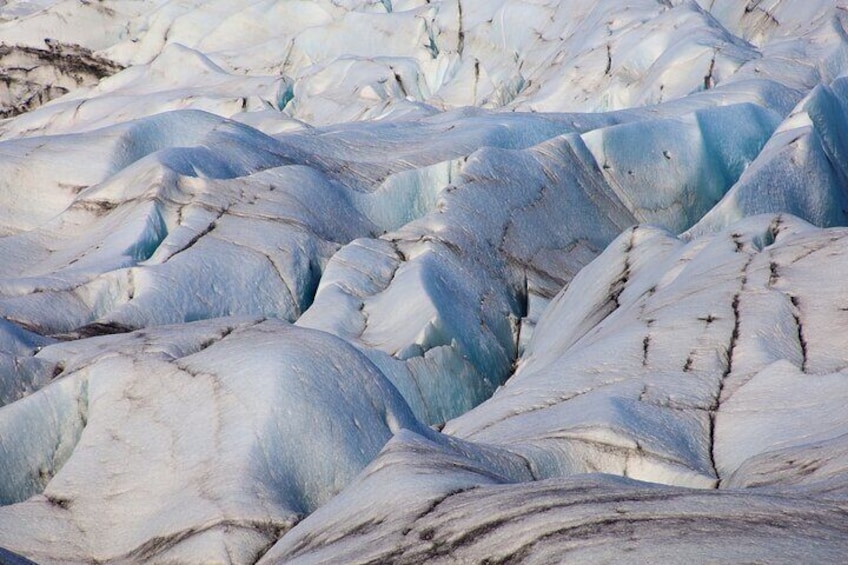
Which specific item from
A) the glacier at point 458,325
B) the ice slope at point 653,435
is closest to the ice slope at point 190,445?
the glacier at point 458,325

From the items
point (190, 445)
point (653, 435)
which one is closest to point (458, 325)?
point (653, 435)

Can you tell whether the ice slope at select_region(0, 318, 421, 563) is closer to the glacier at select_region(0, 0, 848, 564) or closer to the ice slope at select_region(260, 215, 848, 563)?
the glacier at select_region(0, 0, 848, 564)

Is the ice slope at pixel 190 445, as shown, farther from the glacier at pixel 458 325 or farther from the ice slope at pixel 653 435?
the ice slope at pixel 653 435

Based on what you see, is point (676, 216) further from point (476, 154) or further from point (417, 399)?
point (417, 399)


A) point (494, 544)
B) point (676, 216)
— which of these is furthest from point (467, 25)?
point (494, 544)

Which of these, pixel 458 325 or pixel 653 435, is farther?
pixel 458 325

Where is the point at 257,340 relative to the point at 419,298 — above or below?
above

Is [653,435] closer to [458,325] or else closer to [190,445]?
[190,445]

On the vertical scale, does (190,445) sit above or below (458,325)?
above
